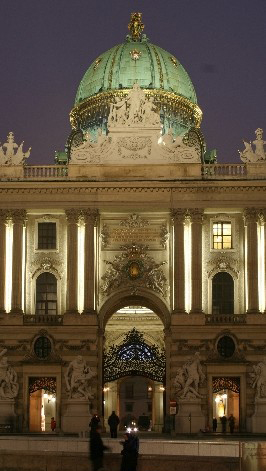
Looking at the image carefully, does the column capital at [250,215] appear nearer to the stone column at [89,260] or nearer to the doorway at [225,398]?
the stone column at [89,260]

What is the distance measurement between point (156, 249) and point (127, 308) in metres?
11.9

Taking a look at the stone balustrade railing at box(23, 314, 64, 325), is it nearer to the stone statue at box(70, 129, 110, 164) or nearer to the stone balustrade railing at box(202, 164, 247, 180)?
the stone statue at box(70, 129, 110, 164)

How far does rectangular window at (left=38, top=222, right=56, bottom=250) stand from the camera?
228 ft

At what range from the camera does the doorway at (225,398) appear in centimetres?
6725

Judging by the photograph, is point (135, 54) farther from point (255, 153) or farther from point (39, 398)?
point (39, 398)

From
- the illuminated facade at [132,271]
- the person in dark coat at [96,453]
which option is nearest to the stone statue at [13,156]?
the illuminated facade at [132,271]

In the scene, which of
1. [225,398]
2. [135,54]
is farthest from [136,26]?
[225,398]

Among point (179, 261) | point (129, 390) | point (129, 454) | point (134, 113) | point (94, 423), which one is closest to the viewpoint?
point (129, 454)

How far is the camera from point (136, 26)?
82.1 m

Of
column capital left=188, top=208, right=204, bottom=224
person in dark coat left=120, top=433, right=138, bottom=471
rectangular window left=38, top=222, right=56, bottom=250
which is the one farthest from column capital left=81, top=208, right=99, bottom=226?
person in dark coat left=120, top=433, right=138, bottom=471

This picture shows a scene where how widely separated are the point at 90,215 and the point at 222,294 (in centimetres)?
905

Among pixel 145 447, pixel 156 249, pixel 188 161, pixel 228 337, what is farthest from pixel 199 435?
pixel 145 447

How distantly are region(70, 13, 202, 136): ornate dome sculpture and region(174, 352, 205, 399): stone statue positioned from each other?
18.0 metres

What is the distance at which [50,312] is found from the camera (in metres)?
69.0
